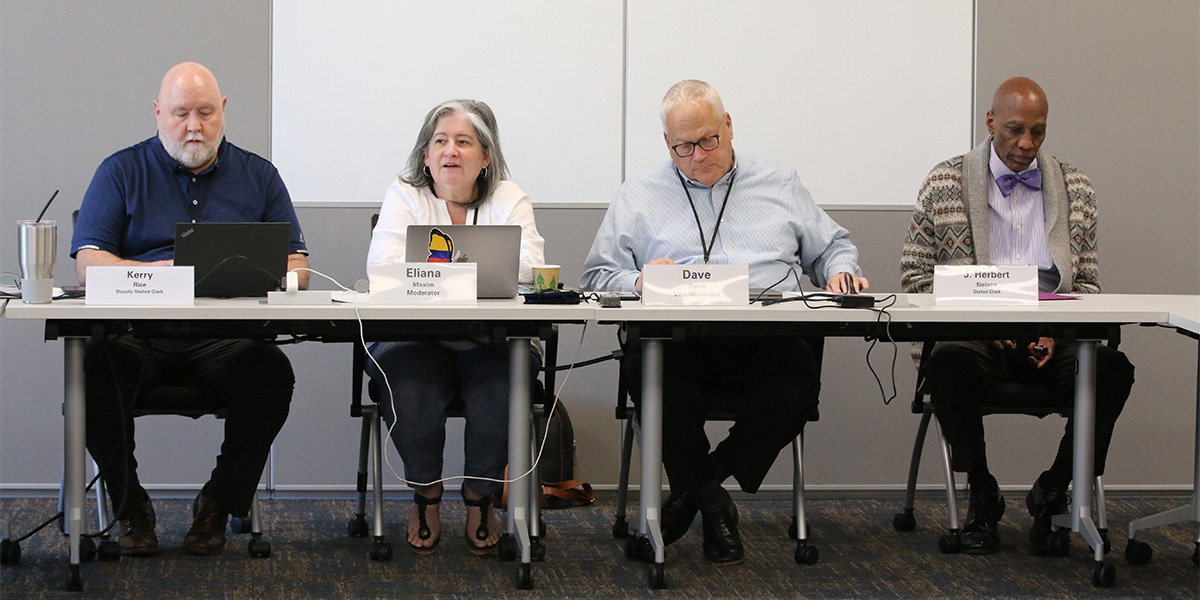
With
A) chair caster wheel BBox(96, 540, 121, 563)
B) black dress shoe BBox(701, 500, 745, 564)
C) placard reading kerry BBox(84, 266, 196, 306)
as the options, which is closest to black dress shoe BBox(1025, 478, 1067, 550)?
black dress shoe BBox(701, 500, 745, 564)

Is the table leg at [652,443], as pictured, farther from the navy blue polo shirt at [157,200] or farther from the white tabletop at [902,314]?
the navy blue polo shirt at [157,200]

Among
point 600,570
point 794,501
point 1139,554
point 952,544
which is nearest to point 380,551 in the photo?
point 600,570

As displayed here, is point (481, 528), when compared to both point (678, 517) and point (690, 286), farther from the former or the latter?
point (690, 286)

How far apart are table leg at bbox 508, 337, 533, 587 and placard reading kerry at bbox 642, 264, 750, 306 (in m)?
0.38

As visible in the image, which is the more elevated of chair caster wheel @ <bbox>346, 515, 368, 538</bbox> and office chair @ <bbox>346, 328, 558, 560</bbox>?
office chair @ <bbox>346, 328, 558, 560</bbox>

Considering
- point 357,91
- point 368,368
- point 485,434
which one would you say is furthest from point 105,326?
point 357,91

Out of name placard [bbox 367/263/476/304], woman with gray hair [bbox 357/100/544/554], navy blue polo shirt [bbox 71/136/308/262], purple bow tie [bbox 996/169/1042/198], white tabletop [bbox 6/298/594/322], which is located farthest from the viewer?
purple bow tie [bbox 996/169/1042/198]

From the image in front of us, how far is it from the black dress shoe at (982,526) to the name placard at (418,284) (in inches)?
62.3

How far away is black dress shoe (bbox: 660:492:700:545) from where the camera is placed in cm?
293

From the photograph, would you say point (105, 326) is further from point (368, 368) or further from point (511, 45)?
point (511, 45)

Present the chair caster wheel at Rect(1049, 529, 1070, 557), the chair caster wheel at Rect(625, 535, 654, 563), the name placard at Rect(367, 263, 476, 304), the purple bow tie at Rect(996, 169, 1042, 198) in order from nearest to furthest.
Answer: the name placard at Rect(367, 263, 476, 304) → the chair caster wheel at Rect(625, 535, 654, 563) → the chair caster wheel at Rect(1049, 529, 1070, 557) → the purple bow tie at Rect(996, 169, 1042, 198)

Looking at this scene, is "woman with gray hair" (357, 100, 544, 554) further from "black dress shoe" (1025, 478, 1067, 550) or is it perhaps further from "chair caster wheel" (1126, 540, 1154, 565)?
"chair caster wheel" (1126, 540, 1154, 565)

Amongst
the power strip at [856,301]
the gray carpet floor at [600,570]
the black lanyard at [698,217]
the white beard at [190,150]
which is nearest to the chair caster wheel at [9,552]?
the gray carpet floor at [600,570]

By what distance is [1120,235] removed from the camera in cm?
405
